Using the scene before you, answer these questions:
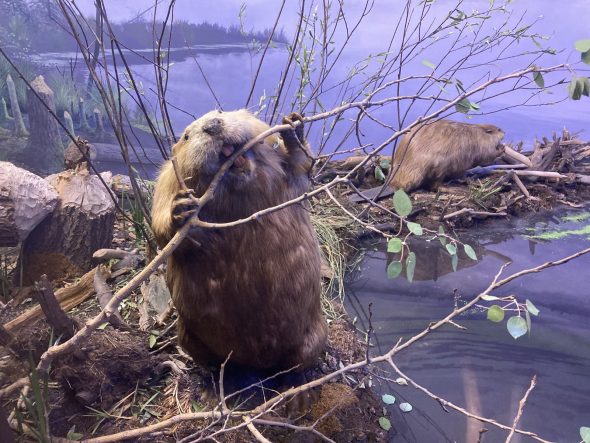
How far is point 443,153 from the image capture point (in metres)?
5.09

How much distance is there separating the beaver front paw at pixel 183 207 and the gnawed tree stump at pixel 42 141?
3523 mm

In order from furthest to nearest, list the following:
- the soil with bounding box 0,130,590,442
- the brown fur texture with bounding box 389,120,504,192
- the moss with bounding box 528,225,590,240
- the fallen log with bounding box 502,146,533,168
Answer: the fallen log with bounding box 502,146,533,168, the brown fur texture with bounding box 389,120,504,192, the moss with bounding box 528,225,590,240, the soil with bounding box 0,130,590,442

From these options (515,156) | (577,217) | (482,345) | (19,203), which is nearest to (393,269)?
(482,345)

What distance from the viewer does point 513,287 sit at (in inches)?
120

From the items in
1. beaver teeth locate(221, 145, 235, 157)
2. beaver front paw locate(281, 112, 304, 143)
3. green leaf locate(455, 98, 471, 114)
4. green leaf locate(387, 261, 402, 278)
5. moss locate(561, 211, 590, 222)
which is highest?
green leaf locate(455, 98, 471, 114)

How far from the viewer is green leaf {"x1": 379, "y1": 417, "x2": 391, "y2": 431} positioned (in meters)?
2.16

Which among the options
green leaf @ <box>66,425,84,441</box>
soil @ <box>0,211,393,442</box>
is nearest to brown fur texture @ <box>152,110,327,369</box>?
soil @ <box>0,211,393,442</box>

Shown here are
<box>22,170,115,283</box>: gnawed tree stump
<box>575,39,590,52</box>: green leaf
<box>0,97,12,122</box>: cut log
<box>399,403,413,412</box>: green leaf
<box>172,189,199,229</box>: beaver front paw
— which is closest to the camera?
<box>575,39,590,52</box>: green leaf

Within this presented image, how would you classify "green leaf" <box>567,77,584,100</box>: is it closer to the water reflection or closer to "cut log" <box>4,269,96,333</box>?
the water reflection

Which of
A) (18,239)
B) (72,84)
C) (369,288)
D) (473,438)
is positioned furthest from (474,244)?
(72,84)

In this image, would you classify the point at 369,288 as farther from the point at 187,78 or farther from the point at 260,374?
the point at 187,78

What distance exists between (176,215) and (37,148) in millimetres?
3640

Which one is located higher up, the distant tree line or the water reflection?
the distant tree line

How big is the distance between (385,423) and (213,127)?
57.5 inches
